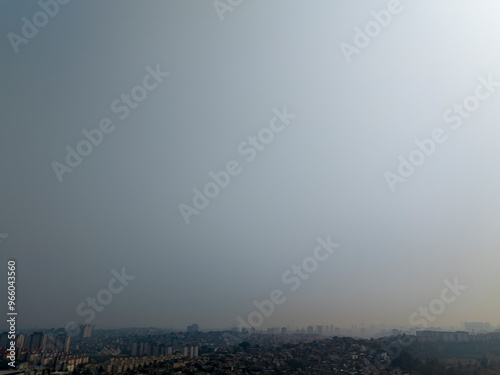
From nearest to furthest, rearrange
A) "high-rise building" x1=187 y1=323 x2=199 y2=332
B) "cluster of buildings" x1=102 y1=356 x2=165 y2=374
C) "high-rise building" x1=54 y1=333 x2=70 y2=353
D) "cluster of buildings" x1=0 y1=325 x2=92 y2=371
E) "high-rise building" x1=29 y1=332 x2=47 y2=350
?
"cluster of buildings" x1=102 y1=356 x2=165 y2=374 < "cluster of buildings" x1=0 y1=325 x2=92 y2=371 < "high-rise building" x1=29 y1=332 x2=47 y2=350 < "high-rise building" x1=54 y1=333 x2=70 y2=353 < "high-rise building" x1=187 y1=323 x2=199 y2=332

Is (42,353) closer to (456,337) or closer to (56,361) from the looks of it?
(56,361)

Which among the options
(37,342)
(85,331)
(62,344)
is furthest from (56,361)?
(85,331)

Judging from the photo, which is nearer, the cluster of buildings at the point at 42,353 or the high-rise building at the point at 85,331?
the cluster of buildings at the point at 42,353

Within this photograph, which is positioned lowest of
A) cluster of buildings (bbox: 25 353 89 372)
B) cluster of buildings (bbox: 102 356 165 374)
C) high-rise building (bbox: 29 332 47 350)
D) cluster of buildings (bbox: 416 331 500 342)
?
cluster of buildings (bbox: 416 331 500 342)

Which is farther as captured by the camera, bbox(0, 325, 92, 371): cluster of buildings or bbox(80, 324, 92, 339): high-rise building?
bbox(80, 324, 92, 339): high-rise building

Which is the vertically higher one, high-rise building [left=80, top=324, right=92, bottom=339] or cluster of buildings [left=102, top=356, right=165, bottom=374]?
high-rise building [left=80, top=324, right=92, bottom=339]

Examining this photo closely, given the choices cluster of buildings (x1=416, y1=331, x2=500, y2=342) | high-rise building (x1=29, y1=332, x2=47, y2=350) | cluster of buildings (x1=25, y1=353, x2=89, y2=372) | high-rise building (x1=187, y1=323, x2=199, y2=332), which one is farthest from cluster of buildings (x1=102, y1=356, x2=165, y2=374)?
high-rise building (x1=187, y1=323, x2=199, y2=332)

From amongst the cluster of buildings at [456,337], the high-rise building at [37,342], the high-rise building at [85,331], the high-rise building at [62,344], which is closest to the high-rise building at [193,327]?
the high-rise building at [85,331]

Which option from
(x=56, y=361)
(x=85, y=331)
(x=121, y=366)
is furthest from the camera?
(x=85, y=331)

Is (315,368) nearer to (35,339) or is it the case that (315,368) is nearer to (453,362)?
(453,362)

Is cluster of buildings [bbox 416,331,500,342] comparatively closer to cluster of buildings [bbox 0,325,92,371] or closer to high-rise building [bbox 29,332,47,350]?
cluster of buildings [bbox 0,325,92,371]

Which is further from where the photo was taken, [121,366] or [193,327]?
[193,327]

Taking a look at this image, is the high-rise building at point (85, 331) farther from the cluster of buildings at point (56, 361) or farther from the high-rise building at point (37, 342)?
the cluster of buildings at point (56, 361)

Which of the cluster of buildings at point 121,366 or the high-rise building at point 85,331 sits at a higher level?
the high-rise building at point 85,331
